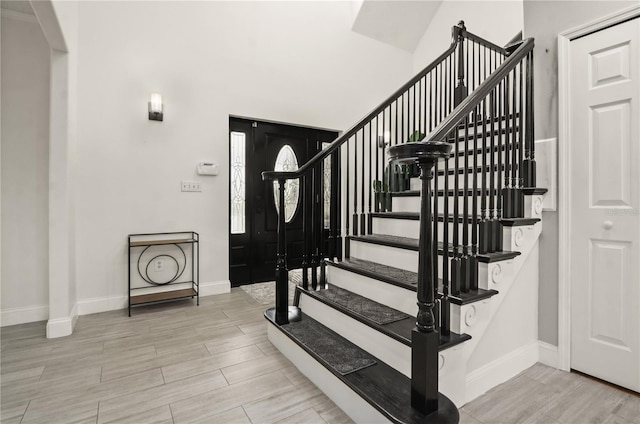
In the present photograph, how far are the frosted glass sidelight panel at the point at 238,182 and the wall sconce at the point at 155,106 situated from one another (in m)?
0.89

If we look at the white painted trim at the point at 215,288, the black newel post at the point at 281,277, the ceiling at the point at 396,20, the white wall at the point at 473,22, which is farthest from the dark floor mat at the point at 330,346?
the white wall at the point at 473,22

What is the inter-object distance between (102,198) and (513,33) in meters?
5.49

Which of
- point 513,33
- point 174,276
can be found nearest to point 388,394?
point 174,276

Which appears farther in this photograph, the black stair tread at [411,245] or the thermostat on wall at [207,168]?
the thermostat on wall at [207,168]

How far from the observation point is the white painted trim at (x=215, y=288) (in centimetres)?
364

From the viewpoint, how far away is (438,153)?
1229mm

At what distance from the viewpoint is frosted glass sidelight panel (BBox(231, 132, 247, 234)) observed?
3984 millimetres

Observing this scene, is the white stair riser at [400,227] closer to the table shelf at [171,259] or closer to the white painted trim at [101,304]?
the table shelf at [171,259]

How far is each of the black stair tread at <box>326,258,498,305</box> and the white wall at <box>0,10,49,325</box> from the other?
2.77m

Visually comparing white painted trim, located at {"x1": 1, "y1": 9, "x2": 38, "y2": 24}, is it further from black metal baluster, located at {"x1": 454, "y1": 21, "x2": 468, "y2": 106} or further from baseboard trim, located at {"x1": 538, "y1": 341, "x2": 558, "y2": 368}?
baseboard trim, located at {"x1": 538, "y1": 341, "x2": 558, "y2": 368}

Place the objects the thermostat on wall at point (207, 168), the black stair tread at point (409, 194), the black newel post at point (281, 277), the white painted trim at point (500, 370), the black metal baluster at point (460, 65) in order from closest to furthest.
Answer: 1. the white painted trim at point (500, 370)
2. the black newel post at point (281, 277)
3. the black metal baluster at point (460, 65)
4. the black stair tread at point (409, 194)
5. the thermostat on wall at point (207, 168)

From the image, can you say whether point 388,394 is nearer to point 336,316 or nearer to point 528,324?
point 336,316

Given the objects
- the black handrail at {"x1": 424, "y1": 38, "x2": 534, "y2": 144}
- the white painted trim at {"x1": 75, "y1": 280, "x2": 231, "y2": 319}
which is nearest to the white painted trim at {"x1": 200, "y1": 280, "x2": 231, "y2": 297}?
the white painted trim at {"x1": 75, "y1": 280, "x2": 231, "y2": 319}

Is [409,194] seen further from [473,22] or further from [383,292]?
[473,22]
